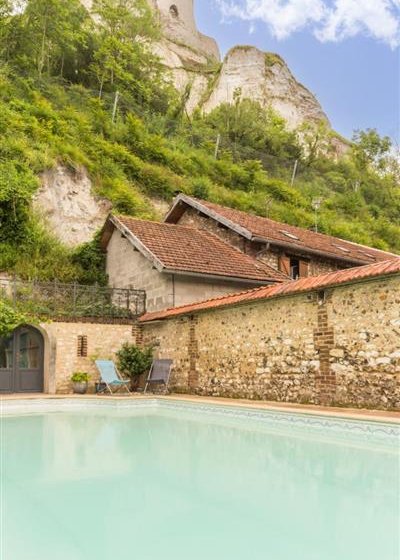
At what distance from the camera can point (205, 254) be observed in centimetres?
1620

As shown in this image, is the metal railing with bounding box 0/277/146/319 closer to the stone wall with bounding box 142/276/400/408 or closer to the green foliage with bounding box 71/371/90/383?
the green foliage with bounding box 71/371/90/383

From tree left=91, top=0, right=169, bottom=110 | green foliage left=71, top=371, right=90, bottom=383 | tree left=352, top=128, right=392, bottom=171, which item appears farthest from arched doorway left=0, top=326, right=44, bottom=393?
tree left=352, top=128, right=392, bottom=171

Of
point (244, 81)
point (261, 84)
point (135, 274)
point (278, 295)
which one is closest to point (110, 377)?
point (135, 274)

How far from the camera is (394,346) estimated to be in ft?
26.7

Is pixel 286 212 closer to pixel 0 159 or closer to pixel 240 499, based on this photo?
pixel 0 159

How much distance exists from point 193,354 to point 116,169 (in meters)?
13.3

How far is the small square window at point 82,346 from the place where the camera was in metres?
14.5

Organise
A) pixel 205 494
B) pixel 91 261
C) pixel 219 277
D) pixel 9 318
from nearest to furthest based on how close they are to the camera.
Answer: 1. pixel 205 494
2. pixel 9 318
3. pixel 219 277
4. pixel 91 261

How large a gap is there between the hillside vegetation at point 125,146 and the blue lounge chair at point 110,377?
4.86 m

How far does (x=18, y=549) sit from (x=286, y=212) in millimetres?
26770

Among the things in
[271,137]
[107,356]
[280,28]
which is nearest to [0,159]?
[107,356]

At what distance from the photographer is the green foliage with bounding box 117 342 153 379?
14.5m

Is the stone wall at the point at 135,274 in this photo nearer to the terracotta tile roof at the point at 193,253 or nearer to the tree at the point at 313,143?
the terracotta tile roof at the point at 193,253

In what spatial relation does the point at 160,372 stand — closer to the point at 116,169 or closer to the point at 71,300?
the point at 71,300
